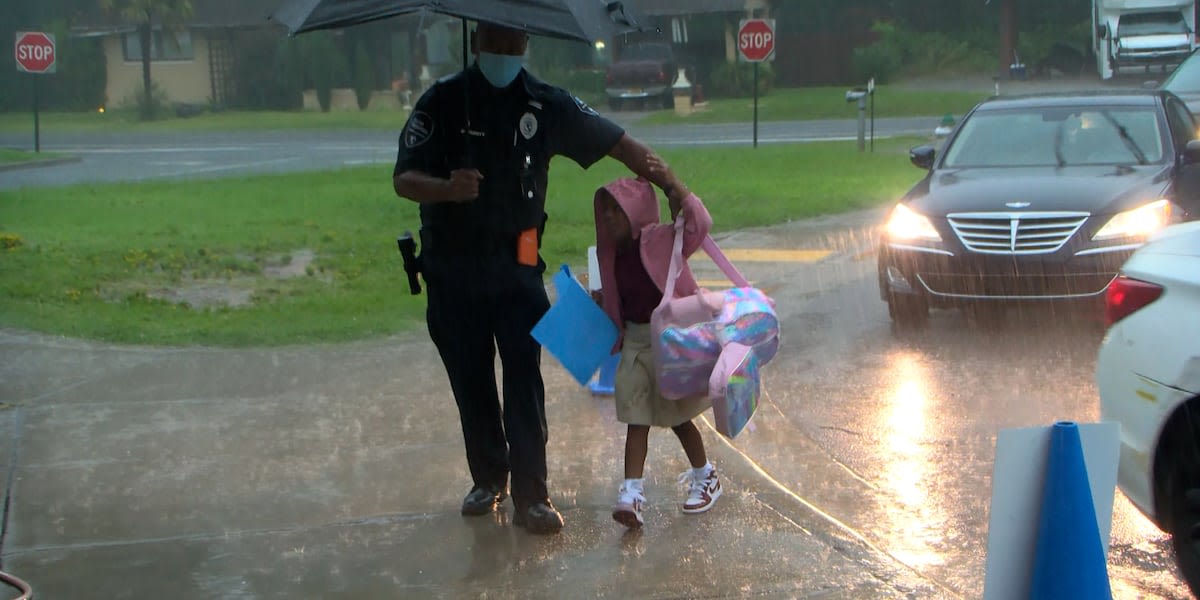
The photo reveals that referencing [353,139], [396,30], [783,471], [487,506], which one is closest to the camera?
[487,506]

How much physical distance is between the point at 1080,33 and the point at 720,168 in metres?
34.6

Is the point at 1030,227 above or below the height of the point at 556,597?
above

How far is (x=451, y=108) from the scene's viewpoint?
499 cm

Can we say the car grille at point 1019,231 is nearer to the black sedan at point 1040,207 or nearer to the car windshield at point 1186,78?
the black sedan at point 1040,207

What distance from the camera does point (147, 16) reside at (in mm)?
47094

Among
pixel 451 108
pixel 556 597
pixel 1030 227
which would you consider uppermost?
pixel 451 108

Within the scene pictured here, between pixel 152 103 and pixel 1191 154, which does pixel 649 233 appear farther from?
pixel 152 103

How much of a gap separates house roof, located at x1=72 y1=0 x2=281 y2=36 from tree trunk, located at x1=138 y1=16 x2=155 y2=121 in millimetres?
1745

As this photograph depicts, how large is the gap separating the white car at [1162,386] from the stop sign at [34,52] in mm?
26120

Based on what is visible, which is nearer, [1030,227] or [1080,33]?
[1030,227]

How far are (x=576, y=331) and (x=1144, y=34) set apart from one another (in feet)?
123

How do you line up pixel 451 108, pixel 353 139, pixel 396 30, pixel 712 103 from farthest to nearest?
pixel 396 30 < pixel 712 103 < pixel 353 139 < pixel 451 108

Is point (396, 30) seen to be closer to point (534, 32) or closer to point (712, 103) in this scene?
point (712, 103)

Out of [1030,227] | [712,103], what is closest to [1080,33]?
[712,103]
